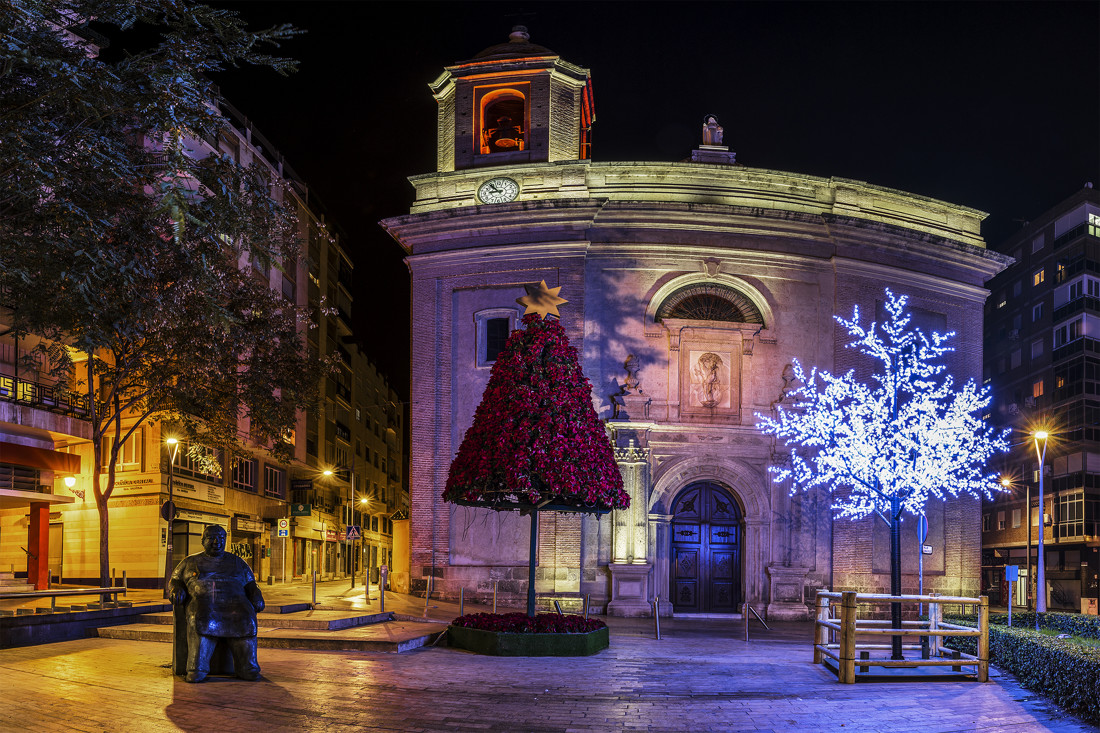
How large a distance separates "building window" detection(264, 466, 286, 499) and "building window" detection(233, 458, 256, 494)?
1724 mm

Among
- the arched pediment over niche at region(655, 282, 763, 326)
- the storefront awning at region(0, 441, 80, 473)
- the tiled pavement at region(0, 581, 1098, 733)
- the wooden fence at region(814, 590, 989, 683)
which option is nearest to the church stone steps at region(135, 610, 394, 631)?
the tiled pavement at region(0, 581, 1098, 733)

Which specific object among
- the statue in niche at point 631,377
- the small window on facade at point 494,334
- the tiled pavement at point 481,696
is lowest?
the tiled pavement at point 481,696

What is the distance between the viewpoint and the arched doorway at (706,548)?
28.3 meters

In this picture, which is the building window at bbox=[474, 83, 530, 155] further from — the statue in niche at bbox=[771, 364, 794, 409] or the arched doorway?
the arched doorway

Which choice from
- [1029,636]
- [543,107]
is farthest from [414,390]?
[1029,636]

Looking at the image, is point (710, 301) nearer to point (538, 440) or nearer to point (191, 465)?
point (538, 440)

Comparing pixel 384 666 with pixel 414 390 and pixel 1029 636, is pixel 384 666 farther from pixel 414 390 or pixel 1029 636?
pixel 414 390

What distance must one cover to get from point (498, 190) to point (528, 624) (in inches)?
638

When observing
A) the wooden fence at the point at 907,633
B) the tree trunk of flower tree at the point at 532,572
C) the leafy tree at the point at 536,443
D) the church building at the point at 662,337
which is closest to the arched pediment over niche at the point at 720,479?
the church building at the point at 662,337

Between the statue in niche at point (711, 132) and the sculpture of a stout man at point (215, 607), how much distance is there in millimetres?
24555

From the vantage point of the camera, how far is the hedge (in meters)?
11.2

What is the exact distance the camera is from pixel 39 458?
31.9 metres

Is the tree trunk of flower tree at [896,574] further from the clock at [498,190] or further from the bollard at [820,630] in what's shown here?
the clock at [498,190]

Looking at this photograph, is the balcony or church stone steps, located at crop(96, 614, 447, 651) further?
the balcony
